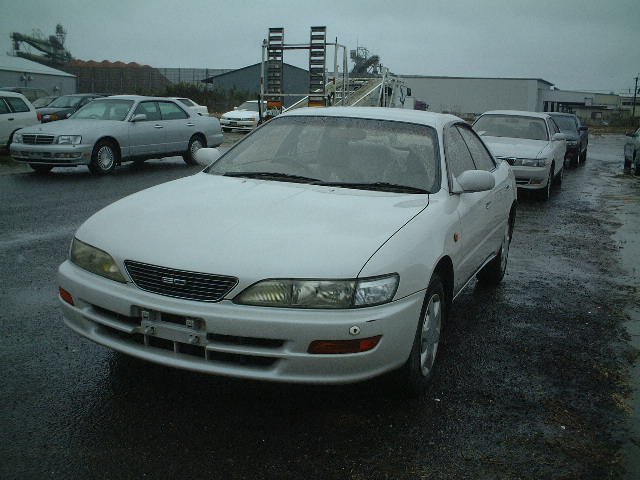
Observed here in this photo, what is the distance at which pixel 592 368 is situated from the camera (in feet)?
13.5

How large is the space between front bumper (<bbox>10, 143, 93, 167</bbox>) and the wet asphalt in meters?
7.70

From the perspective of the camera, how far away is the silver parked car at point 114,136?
499 inches

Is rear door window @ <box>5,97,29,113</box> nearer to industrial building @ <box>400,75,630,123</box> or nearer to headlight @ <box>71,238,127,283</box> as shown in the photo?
headlight @ <box>71,238,127,283</box>

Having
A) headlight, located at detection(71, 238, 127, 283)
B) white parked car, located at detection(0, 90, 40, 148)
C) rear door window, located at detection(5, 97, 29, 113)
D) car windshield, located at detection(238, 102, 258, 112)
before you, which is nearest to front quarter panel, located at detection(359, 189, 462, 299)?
headlight, located at detection(71, 238, 127, 283)

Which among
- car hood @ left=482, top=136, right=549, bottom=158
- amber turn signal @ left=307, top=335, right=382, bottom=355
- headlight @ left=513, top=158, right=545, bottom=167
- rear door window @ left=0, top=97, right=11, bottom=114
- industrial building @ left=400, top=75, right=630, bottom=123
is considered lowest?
amber turn signal @ left=307, top=335, right=382, bottom=355

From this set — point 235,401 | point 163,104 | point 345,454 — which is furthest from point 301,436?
point 163,104

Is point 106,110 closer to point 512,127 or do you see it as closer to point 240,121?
point 512,127

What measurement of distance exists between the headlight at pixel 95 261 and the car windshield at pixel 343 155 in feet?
4.33

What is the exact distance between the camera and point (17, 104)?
15.8 meters

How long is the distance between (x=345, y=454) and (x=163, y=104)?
13194 mm

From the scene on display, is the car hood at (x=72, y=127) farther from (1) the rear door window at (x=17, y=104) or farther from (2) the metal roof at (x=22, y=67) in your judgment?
(2) the metal roof at (x=22, y=67)

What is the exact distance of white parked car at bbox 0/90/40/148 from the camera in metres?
15.4

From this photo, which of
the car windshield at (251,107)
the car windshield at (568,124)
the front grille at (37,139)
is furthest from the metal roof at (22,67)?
the car windshield at (568,124)

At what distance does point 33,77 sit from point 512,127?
4554 centimetres
